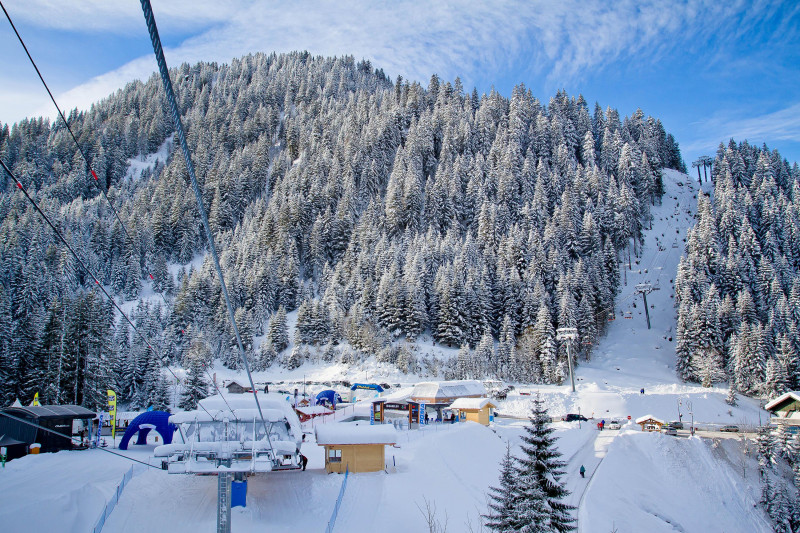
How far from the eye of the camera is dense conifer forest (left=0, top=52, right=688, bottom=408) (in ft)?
187

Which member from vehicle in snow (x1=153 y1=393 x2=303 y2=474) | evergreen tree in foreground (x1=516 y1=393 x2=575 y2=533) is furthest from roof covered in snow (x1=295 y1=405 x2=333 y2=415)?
evergreen tree in foreground (x1=516 y1=393 x2=575 y2=533)

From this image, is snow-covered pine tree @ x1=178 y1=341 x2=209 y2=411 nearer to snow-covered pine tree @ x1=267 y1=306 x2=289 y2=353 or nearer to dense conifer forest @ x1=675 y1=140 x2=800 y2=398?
snow-covered pine tree @ x1=267 y1=306 x2=289 y2=353

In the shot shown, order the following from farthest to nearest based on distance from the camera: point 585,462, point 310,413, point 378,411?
point 310,413 → point 378,411 → point 585,462

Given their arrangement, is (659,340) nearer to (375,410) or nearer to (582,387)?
(582,387)

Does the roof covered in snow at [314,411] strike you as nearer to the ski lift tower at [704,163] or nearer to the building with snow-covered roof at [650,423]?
the building with snow-covered roof at [650,423]

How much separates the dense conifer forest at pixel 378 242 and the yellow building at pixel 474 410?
1905cm

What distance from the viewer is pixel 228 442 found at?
1527cm

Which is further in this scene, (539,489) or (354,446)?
(354,446)

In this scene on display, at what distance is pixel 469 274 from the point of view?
6875 centimetres

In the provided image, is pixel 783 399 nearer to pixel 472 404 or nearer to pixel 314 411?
pixel 472 404

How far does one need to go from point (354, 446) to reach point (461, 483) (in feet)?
19.6

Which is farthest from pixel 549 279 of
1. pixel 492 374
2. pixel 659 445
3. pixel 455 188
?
pixel 659 445

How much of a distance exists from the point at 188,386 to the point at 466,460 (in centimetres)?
2437

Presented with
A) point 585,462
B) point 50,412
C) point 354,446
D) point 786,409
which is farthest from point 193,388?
point 786,409
